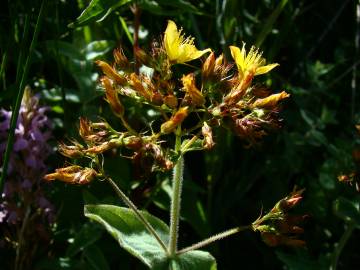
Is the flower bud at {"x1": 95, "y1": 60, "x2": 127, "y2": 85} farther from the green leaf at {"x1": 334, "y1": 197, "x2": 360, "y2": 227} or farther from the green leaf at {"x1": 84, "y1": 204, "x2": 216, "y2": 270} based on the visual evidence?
the green leaf at {"x1": 334, "y1": 197, "x2": 360, "y2": 227}

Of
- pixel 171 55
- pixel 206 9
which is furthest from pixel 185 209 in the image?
Answer: pixel 206 9

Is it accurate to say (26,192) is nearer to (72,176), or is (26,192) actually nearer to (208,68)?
(72,176)

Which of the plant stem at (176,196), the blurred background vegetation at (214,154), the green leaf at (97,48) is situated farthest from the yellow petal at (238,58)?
the green leaf at (97,48)

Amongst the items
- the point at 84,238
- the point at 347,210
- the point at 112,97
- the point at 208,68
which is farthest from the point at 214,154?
the point at 112,97

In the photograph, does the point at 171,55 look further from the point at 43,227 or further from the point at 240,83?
the point at 43,227

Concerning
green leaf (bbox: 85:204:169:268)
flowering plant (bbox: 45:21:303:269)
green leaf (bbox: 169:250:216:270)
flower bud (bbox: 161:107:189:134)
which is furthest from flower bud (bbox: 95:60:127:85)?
green leaf (bbox: 169:250:216:270)

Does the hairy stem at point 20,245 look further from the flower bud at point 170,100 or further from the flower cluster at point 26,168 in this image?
the flower bud at point 170,100
